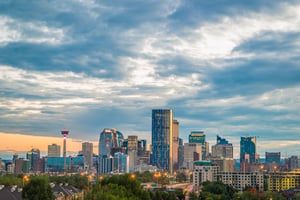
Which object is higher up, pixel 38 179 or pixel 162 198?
pixel 38 179

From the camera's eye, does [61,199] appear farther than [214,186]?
No

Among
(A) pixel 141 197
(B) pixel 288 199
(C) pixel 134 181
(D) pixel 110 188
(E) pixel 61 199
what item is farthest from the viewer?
(B) pixel 288 199

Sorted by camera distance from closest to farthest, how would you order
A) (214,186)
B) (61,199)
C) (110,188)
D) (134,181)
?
(110,188) → (134,181) → (61,199) → (214,186)

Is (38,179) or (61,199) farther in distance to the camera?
(61,199)

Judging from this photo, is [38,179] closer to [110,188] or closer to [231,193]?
[110,188]

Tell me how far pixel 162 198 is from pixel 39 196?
48269 mm

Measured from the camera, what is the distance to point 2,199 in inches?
4560

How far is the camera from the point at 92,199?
256 feet

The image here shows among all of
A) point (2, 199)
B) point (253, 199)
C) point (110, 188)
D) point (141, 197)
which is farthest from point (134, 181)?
point (253, 199)

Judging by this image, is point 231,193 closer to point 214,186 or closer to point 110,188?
point 214,186

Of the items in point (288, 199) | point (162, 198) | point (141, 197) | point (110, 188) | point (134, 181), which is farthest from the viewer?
point (288, 199)

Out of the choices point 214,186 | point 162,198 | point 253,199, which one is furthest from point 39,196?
point 214,186

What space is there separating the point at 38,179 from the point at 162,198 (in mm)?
47812

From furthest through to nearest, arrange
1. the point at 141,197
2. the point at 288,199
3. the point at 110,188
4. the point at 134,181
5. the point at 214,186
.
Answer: the point at 214,186 < the point at 288,199 < the point at 134,181 < the point at 141,197 < the point at 110,188
